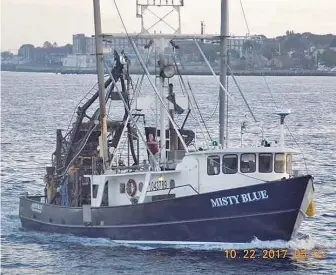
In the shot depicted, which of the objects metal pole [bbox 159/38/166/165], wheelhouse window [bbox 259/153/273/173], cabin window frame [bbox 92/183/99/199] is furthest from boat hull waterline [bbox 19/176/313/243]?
metal pole [bbox 159/38/166/165]

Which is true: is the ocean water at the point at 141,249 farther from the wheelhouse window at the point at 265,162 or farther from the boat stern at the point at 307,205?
the wheelhouse window at the point at 265,162

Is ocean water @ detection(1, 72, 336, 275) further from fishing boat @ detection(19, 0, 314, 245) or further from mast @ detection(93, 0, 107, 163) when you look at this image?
mast @ detection(93, 0, 107, 163)

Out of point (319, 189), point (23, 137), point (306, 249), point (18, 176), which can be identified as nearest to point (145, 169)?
point (306, 249)

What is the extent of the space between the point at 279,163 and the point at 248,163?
4.00 ft

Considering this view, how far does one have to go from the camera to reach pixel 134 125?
45.2 meters

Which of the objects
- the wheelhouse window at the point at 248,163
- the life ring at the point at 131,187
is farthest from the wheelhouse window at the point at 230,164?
the life ring at the point at 131,187

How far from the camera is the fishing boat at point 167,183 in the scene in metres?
A: 40.2

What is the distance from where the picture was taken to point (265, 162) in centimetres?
4094

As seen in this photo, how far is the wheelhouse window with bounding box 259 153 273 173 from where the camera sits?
4088 centimetres

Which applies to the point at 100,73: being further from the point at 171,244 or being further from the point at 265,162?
the point at 265,162

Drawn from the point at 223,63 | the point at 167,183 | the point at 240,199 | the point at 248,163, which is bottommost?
the point at 240,199

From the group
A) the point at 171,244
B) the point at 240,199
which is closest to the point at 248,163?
the point at 240,199

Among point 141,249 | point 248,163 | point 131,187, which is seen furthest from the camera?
point 131,187

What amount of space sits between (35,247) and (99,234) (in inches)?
116
